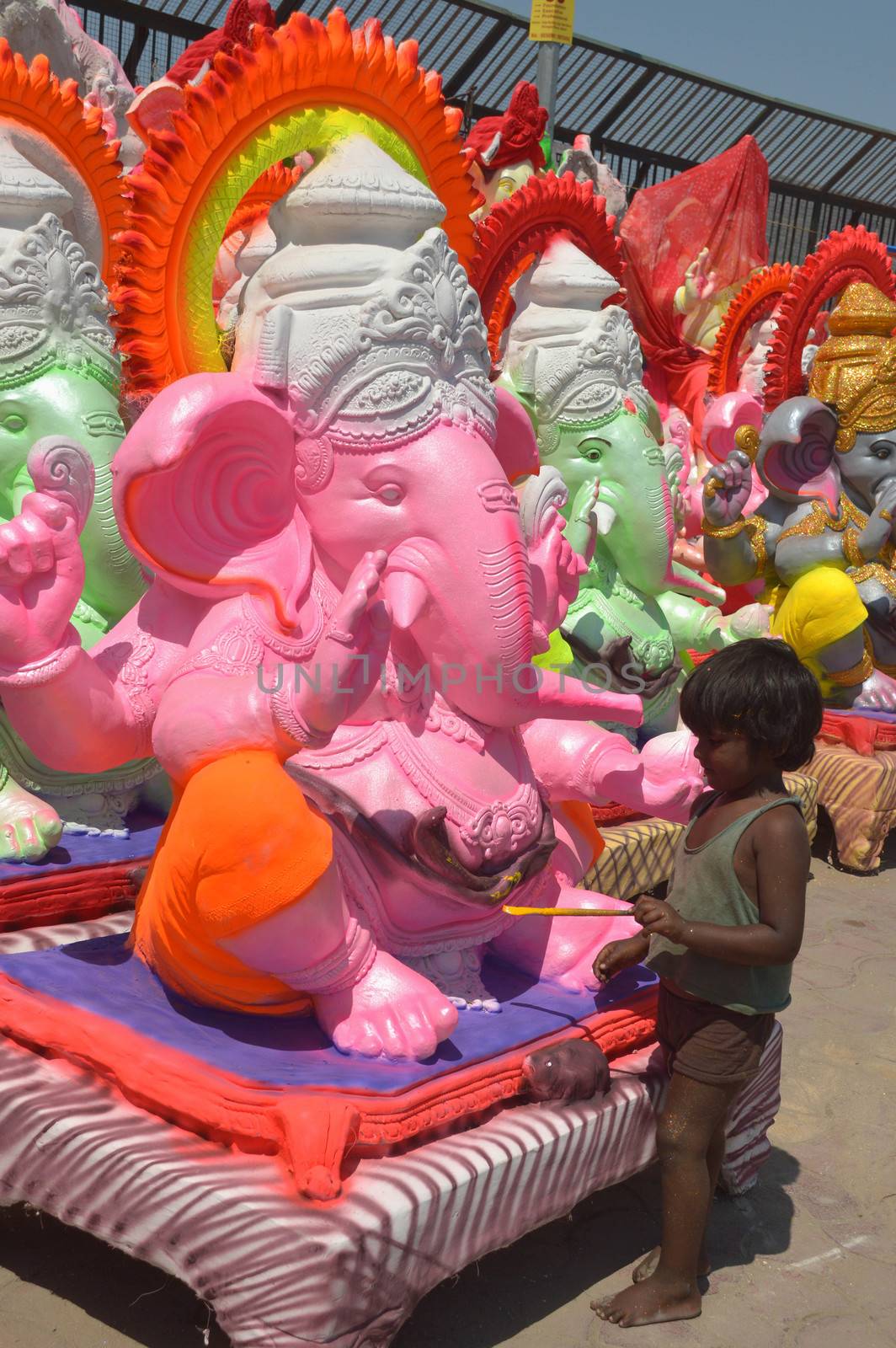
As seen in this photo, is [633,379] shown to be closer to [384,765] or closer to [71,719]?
[384,765]

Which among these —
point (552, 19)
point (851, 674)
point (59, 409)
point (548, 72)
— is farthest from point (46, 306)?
point (548, 72)

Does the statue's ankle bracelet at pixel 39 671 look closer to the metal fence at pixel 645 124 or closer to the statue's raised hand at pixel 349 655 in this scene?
the statue's raised hand at pixel 349 655

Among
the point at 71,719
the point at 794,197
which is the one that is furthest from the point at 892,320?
the point at 794,197

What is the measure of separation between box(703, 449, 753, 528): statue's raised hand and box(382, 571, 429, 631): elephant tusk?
257cm

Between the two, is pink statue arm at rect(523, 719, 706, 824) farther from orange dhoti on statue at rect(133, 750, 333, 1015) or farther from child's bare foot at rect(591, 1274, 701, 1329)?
child's bare foot at rect(591, 1274, 701, 1329)

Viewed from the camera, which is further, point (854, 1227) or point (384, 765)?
point (854, 1227)

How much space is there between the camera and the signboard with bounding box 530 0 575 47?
18.2 feet

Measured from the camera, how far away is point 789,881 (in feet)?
5.67

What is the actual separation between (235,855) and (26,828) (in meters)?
0.92

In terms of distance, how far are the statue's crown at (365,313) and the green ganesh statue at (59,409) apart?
707 millimetres

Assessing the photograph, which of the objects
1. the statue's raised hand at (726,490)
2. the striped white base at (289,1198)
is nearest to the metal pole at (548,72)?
the statue's raised hand at (726,490)

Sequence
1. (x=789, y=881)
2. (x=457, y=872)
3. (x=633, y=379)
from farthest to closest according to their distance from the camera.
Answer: (x=633, y=379) < (x=457, y=872) < (x=789, y=881)

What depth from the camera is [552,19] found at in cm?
559

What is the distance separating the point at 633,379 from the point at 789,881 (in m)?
2.01
